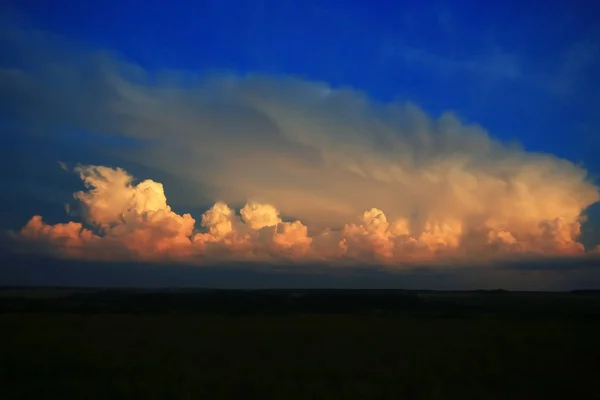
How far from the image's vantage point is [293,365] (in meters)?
27.7

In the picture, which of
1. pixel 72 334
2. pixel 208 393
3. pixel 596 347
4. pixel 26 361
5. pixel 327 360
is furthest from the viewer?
pixel 72 334

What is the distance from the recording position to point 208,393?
20.5m

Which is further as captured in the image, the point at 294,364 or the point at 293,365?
the point at 294,364

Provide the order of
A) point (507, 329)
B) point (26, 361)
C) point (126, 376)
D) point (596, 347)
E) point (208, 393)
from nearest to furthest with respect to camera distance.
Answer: point (208, 393) → point (126, 376) → point (26, 361) → point (596, 347) → point (507, 329)

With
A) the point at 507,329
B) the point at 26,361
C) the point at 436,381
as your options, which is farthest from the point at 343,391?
the point at 507,329

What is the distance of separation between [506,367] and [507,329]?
22865 millimetres

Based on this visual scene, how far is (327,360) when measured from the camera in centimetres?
2941

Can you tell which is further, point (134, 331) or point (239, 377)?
point (134, 331)

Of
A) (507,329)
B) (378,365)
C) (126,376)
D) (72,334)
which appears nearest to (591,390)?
(378,365)

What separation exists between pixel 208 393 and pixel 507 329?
36044mm

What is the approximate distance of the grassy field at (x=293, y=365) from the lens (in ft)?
69.9

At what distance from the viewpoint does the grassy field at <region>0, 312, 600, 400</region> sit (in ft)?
69.9

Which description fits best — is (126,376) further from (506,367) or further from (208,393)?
(506,367)

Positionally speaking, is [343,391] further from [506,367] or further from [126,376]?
[506,367]
